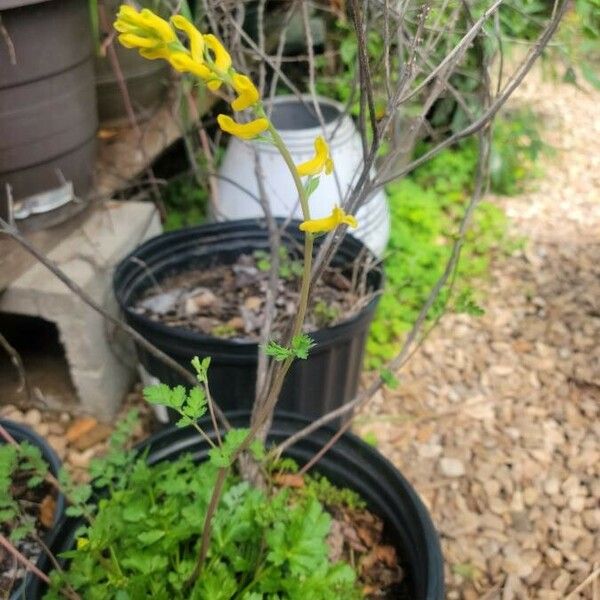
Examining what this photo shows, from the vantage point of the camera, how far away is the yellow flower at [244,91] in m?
0.51

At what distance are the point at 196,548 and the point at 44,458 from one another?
0.34 metres

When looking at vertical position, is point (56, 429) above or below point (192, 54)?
below

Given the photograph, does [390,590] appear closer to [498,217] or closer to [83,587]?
[83,587]

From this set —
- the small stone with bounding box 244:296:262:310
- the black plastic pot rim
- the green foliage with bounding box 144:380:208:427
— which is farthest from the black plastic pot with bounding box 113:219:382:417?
the green foliage with bounding box 144:380:208:427

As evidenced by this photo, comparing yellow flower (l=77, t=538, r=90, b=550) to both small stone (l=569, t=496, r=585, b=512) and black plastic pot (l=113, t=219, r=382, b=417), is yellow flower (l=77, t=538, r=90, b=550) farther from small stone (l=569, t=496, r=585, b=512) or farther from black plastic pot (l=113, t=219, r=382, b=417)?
small stone (l=569, t=496, r=585, b=512)

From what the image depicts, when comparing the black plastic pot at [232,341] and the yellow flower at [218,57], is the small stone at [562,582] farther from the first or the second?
the yellow flower at [218,57]

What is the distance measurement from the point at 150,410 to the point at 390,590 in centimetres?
82

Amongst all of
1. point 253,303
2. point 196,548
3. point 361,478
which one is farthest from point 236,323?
point 196,548

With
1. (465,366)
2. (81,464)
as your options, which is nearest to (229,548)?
(81,464)

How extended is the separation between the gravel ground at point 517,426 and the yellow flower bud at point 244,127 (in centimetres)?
113

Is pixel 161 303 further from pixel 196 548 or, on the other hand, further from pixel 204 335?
pixel 196 548

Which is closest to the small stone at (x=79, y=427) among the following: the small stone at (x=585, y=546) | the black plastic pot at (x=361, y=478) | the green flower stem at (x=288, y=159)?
the black plastic pot at (x=361, y=478)

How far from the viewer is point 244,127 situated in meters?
0.53

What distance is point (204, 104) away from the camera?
2131 mm
